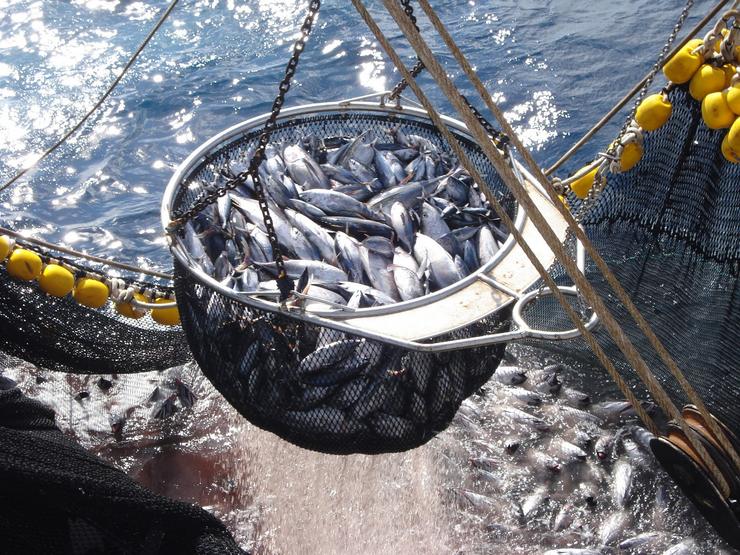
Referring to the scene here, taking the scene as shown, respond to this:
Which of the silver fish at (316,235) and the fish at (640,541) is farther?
the fish at (640,541)

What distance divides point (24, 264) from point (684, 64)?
4.45 metres

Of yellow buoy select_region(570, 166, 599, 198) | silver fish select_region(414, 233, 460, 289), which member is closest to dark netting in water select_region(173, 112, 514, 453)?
silver fish select_region(414, 233, 460, 289)

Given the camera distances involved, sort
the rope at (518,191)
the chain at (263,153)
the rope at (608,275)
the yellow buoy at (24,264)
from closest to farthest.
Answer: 1. the rope at (518,191)
2. the rope at (608,275)
3. the chain at (263,153)
4. the yellow buoy at (24,264)

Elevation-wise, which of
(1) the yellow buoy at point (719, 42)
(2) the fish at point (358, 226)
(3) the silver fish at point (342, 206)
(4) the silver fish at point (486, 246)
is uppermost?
(1) the yellow buoy at point (719, 42)

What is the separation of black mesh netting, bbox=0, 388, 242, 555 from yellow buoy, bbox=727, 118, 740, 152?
3624mm

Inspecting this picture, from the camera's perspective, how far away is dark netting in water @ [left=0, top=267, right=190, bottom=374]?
15.0 ft

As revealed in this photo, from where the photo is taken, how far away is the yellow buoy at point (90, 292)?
4.67 metres

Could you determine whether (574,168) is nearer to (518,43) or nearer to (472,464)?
(518,43)

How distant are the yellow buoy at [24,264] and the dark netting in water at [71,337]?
68mm

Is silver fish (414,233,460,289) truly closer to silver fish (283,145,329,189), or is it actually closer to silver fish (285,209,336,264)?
silver fish (285,209,336,264)

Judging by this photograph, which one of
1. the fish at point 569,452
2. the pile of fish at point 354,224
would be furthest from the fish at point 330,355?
the fish at point 569,452

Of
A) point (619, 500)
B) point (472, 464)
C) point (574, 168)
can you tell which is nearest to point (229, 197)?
point (472, 464)

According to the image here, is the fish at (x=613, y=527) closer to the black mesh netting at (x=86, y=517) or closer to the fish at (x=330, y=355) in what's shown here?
the fish at (x=330, y=355)

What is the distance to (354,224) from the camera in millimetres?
4383
